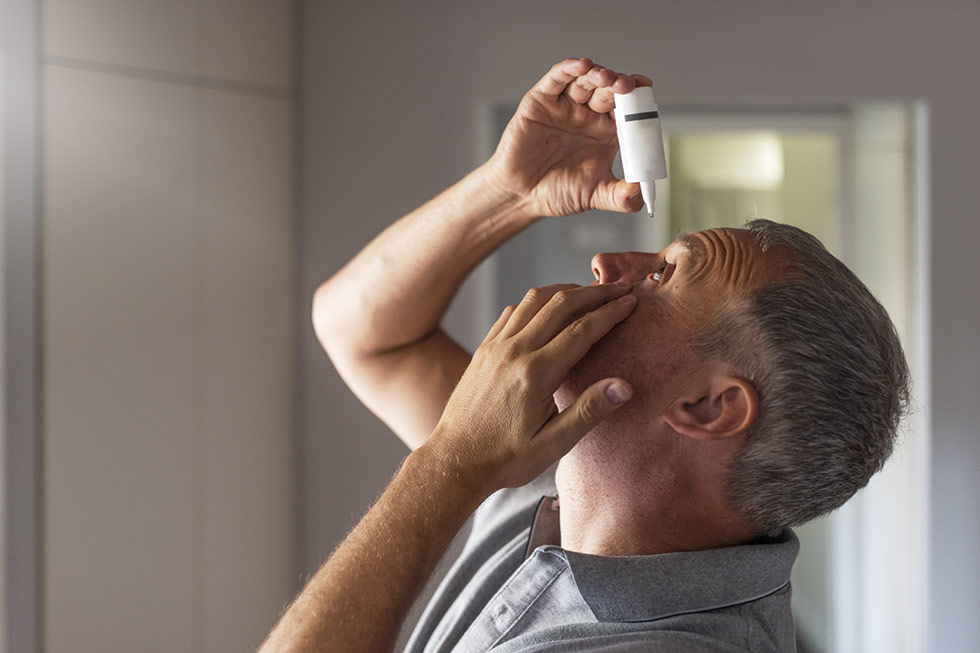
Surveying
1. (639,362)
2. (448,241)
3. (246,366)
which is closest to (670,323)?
(639,362)

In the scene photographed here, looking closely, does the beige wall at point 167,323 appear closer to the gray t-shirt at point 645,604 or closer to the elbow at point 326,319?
the elbow at point 326,319

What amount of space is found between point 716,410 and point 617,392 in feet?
0.73

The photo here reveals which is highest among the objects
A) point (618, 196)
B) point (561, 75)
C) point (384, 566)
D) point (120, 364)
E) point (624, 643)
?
point (561, 75)

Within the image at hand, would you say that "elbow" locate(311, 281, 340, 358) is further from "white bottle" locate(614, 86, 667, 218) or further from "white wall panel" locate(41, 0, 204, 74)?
"white wall panel" locate(41, 0, 204, 74)

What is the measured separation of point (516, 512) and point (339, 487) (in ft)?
5.32

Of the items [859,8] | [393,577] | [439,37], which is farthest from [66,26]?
[859,8]

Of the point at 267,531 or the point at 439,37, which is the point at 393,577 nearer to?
the point at 267,531

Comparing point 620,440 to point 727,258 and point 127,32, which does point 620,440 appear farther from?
point 127,32

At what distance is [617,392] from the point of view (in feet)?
3.34

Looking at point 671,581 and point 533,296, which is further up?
point 533,296

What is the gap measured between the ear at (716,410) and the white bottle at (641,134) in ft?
0.82

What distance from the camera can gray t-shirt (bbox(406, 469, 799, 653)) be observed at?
1025 mm

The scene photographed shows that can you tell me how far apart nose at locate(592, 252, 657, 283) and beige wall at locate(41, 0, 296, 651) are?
1.61 metres

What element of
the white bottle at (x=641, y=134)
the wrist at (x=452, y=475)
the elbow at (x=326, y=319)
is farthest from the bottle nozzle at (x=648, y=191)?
the elbow at (x=326, y=319)
